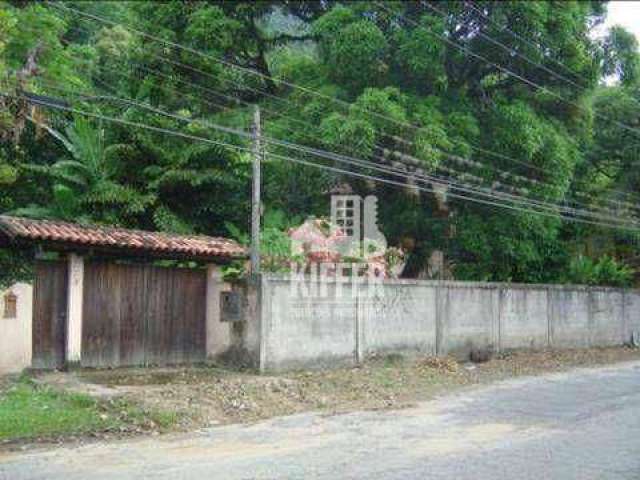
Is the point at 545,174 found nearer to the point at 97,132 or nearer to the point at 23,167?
the point at 97,132

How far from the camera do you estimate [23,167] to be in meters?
17.1

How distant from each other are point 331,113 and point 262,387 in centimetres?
715

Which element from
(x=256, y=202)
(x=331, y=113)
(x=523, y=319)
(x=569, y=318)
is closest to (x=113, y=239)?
(x=256, y=202)

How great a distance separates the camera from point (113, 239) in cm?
1293

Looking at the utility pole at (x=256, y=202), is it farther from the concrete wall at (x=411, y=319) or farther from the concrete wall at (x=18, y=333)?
the concrete wall at (x=18, y=333)

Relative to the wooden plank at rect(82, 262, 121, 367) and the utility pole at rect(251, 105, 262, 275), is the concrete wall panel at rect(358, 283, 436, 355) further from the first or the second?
the wooden plank at rect(82, 262, 121, 367)

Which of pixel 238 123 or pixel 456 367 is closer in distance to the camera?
pixel 456 367

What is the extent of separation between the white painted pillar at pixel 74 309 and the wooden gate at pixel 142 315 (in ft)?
0.56

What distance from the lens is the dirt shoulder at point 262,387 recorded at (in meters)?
10.7

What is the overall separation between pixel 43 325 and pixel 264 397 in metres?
4.04

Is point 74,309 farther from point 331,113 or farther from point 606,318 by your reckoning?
point 606,318

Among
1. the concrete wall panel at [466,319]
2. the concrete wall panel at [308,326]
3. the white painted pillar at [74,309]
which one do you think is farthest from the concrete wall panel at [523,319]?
the white painted pillar at [74,309]

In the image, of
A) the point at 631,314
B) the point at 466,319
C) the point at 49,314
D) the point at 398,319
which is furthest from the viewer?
the point at 631,314

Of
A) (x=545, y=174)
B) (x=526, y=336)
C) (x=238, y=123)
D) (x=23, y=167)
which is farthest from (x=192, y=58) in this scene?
(x=526, y=336)
